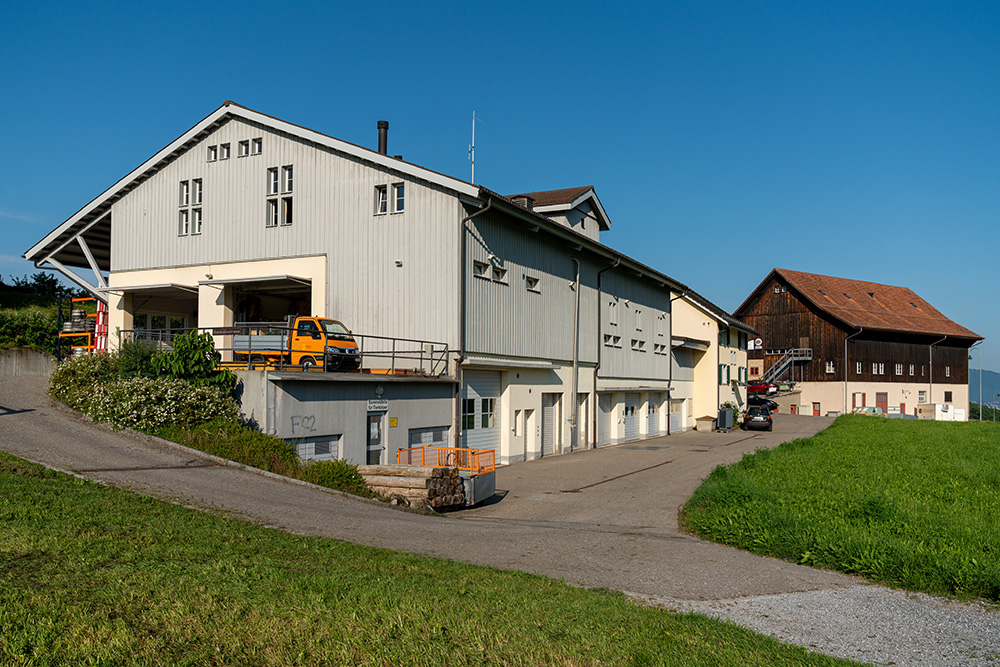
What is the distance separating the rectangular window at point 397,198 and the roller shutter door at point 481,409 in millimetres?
5343

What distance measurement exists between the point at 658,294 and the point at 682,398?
7.77 metres

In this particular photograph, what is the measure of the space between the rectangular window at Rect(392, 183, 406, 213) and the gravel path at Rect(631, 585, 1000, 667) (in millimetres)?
17360

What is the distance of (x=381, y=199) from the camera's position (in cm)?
2420

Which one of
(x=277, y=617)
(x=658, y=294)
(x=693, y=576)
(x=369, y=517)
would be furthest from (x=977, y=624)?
(x=658, y=294)

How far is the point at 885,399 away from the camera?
6844 cm

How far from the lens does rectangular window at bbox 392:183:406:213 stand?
23.8 m

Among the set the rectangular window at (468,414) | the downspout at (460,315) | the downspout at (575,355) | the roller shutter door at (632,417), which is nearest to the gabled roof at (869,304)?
the roller shutter door at (632,417)

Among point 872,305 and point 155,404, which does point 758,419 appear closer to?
point 872,305

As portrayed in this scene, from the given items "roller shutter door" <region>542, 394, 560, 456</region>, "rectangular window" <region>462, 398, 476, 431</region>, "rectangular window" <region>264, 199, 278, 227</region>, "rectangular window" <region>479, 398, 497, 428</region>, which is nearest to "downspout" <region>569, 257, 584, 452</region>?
"roller shutter door" <region>542, 394, 560, 456</region>

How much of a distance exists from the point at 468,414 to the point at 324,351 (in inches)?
216

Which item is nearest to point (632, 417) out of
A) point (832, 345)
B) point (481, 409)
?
point (481, 409)

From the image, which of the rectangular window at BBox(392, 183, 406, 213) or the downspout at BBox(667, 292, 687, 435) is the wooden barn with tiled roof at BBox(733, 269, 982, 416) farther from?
the rectangular window at BBox(392, 183, 406, 213)

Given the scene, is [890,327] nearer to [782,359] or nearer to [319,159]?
[782,359]

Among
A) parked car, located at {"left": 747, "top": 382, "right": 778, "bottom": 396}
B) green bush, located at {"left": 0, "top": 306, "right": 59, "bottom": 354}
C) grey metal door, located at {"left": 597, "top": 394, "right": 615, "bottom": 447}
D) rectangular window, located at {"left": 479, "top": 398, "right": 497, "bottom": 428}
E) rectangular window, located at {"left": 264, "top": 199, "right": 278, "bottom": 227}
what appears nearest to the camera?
green bush, located at {"left": 0, "top": 306, "right": 59, "bottom": 354}
